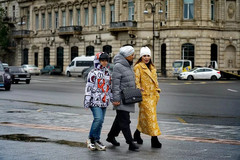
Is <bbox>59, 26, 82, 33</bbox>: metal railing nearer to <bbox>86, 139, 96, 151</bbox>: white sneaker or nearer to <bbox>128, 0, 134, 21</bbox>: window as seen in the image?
<bbox>128, 0, 134, 21</bbox>: window

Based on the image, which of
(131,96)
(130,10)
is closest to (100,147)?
(131,96)

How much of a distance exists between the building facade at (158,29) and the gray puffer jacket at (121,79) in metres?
43.1

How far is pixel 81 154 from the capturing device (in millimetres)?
8992

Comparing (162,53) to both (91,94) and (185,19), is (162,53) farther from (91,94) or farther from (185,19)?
(91,94)

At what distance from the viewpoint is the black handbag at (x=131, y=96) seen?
31.4 feet

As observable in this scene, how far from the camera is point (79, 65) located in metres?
59.9

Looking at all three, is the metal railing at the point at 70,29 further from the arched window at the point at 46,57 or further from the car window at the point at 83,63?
the car window at the point at 83,63

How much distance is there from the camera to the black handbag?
9562 mm

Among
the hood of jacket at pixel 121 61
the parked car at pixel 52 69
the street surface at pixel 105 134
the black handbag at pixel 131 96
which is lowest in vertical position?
the parked car at pixel 52 69

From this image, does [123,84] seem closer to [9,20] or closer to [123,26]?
[123,26]

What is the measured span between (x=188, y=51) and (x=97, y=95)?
4563cm

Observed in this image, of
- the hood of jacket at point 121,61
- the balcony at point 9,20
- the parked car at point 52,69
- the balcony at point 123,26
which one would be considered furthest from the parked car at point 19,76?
the balcony at point 9,20

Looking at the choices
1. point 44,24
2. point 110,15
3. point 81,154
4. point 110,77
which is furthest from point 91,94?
point 44,24

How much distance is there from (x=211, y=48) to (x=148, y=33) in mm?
6870
